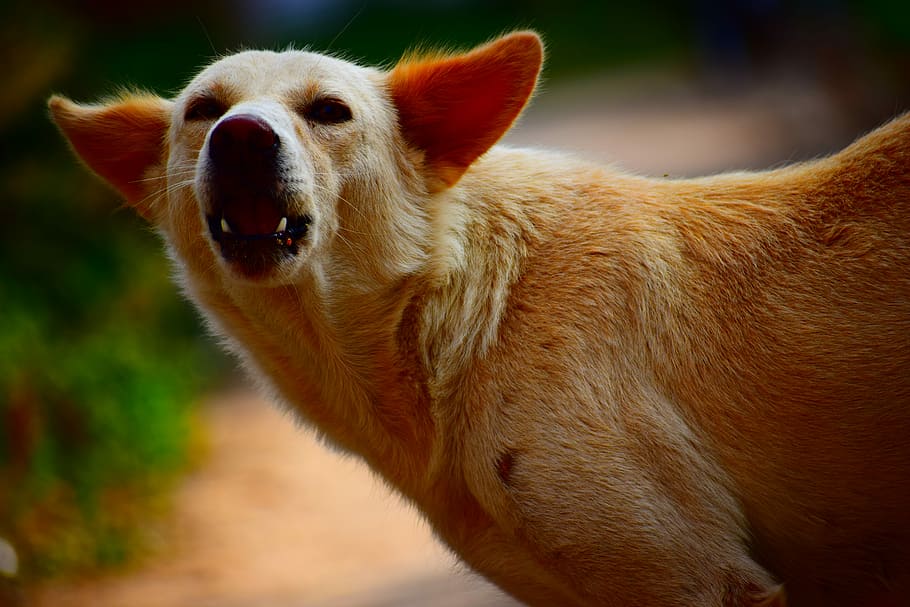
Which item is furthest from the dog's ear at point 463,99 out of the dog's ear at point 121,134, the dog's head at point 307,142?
the dog's ear at point 121,134

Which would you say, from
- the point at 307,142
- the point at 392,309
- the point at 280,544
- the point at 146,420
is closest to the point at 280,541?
the point at 280,544

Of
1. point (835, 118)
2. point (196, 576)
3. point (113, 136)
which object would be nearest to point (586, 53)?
point (835, 118)

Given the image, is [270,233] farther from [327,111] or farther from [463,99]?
[463,99]

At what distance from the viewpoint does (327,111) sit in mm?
3176

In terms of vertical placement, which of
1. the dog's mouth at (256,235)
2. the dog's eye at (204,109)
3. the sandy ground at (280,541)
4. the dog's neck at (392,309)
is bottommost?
the sandy ground at (280,541)

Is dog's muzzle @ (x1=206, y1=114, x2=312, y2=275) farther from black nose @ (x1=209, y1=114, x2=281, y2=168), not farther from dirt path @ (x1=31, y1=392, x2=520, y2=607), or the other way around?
dirt path @ (x1=31, y1=392, x2=520, y2=607)

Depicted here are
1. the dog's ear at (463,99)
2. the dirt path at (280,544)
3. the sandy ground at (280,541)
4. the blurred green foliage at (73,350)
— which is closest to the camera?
the dog's ear at (463,99)

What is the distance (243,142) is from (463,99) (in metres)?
0.80

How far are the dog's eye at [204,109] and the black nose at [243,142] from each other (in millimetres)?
315

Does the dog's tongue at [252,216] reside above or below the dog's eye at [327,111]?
below

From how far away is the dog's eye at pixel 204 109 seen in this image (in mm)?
3178

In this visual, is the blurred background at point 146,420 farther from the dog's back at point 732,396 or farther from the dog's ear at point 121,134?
the dog's back at point 732,396

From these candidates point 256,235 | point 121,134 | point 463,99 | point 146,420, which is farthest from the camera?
point 146,420

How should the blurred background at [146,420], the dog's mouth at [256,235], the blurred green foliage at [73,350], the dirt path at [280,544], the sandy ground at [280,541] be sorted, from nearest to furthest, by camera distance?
the dog's mouth at [256,235] → the sandy ground at [280,541] → the dirt path at [280,544] → the blurred background at [146,420] → the blurred green foliage at [73,350]
